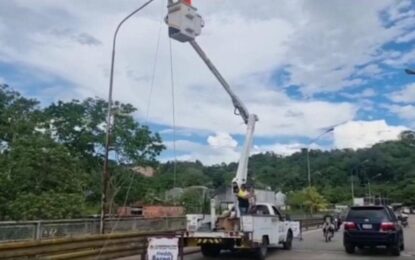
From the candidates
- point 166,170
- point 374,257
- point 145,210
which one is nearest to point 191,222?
point 374,257

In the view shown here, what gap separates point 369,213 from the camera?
18.8 metres

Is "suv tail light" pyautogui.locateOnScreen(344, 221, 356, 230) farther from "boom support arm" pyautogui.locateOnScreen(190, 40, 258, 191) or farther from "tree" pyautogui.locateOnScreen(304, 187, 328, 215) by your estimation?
"tree" pyautogui.locateOnScreen(304, 187, 328, 215)

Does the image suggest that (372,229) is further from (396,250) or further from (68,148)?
(68,148)

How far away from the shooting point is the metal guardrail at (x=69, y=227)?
13.2 metres

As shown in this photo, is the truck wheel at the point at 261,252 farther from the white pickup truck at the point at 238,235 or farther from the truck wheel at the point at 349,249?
the truck wheel at the point at 349,249

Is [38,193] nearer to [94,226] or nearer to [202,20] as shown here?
[94,226]

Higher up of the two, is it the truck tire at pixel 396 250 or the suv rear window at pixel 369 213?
the suv rear window at pixel 369 213

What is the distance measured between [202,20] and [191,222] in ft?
21.5

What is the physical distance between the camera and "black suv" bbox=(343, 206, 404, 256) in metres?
18.2

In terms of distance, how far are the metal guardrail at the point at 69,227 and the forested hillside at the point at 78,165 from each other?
270 cm

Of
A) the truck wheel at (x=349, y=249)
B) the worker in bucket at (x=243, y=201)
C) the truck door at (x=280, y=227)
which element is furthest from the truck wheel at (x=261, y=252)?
the truck wheel at (x=349, y=249)

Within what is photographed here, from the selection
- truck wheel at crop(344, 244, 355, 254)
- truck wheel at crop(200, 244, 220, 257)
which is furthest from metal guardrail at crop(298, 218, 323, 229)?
truck wheel at crop(200, 244, 220, 257)

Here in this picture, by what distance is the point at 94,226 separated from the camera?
56.6 ft

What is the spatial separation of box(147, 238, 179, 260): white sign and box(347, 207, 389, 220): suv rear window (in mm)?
9176
